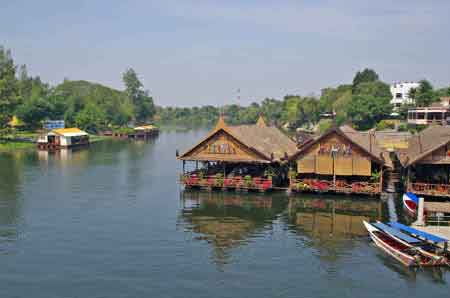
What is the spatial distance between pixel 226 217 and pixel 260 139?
15167 mm

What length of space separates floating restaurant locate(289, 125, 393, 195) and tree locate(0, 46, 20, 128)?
2804 inches

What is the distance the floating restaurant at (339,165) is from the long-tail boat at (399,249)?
1128 cm

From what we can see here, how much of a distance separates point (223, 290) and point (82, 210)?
798 inches

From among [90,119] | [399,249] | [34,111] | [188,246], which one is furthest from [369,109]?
[188,246]

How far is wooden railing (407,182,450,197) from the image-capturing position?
38.9 m

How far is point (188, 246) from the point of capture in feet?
99.4

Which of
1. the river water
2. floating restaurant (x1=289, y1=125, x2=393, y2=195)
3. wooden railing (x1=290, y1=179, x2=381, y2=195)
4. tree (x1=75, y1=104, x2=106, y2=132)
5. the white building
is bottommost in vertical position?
the river water

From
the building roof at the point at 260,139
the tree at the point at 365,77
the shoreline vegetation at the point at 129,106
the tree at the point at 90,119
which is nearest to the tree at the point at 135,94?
the shoreline vegetation at the point at 129,106

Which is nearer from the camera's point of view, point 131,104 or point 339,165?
point 339,165

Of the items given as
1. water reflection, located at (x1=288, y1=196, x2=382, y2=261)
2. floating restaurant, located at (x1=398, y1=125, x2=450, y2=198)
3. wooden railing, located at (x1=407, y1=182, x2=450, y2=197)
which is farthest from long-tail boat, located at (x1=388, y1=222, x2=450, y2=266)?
floating restaurant, located at (x1=398, y1=125, x2=450, y2=198)

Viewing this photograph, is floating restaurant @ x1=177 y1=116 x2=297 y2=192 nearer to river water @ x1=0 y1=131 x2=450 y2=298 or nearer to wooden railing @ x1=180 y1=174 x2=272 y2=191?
wooden railing @ x1=180 y1=174 x2=272 y2=191

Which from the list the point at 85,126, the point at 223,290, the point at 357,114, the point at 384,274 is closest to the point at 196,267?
the point at 223,290

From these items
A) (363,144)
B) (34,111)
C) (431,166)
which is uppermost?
(34,111)

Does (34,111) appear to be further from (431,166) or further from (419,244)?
(419,244)
